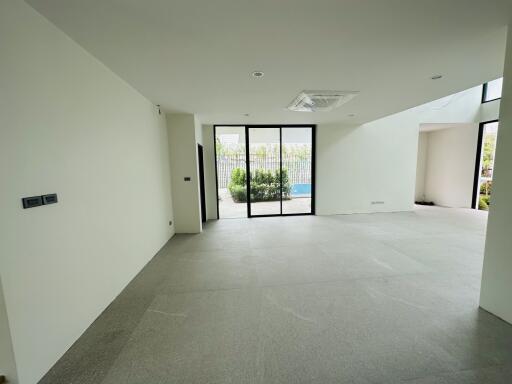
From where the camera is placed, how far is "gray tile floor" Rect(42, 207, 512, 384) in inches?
61.3

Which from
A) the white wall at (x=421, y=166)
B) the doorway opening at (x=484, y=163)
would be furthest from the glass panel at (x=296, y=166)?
the doorway opening at (x=484, y=163)

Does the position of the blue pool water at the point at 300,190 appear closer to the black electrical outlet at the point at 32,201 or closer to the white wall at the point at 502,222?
the white wall at the point at 502,222

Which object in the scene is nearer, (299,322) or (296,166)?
(299,322)

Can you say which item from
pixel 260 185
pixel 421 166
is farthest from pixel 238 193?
pixel 421 166

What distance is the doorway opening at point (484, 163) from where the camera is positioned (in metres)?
6.65

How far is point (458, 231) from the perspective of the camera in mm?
4699

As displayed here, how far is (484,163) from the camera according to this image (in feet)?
22.1

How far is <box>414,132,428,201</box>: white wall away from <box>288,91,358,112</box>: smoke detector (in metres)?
6.40

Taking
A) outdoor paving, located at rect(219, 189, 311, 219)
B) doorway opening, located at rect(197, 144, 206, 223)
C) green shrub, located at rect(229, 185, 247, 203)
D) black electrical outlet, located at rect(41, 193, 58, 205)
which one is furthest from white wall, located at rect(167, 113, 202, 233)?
green shrub, located at rect(229, 185, 247, 203)

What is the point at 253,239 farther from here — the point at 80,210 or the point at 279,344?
the point at 80,210

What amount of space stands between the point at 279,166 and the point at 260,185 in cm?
131

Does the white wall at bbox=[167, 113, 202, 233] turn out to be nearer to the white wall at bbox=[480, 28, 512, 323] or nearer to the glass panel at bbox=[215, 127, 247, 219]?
the glass panel at bbox=[215, 127, 247, 219]

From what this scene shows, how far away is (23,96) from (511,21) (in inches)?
145

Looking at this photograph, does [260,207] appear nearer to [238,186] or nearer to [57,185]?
[238,186]
